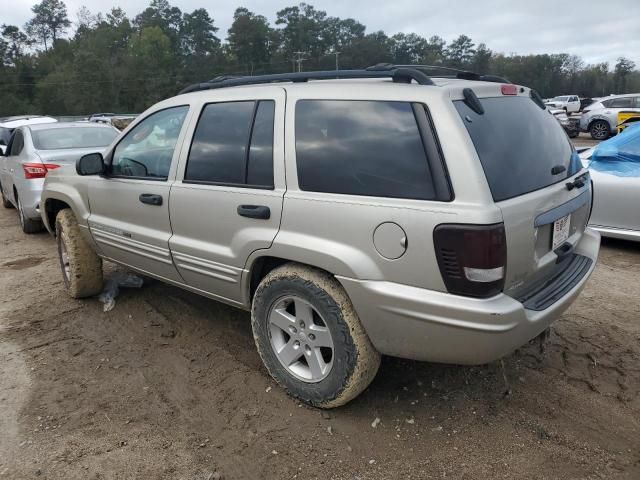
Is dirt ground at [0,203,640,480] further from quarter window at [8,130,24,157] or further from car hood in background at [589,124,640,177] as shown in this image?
quarter window at [8,130,24,157]

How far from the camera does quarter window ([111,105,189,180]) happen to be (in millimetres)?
3615

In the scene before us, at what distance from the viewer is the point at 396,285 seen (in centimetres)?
245

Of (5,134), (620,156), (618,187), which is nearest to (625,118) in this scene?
(620,156)

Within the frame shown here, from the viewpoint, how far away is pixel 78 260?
14.8 ft

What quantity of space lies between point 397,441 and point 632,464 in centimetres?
113

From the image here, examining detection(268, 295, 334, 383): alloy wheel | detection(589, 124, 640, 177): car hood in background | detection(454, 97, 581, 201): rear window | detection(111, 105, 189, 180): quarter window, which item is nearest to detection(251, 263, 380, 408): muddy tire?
detection(268, 295, 334, 383): alloy wheel

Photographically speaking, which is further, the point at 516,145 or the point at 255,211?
the point at 255,211

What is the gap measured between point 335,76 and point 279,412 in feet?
6.54

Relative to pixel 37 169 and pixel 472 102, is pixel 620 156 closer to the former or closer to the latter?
pixel 472 102

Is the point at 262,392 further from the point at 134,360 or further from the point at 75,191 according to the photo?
the point at 75,191

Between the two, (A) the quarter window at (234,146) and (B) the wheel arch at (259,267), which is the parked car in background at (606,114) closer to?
(A) the quarter window at (234,146)

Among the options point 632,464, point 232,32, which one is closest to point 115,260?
point 632,464

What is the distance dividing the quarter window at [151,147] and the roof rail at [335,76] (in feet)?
0.95

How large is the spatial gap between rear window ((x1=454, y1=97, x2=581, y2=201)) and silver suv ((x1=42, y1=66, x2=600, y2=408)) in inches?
0.5
